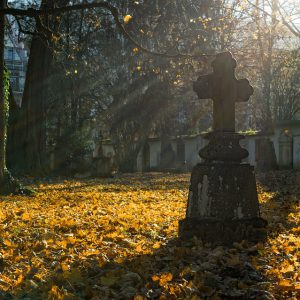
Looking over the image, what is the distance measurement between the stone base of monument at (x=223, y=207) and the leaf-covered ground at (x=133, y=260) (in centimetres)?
18

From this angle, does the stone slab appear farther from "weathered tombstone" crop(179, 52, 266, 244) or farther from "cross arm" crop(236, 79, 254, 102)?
"cross arm" crop(236, 79, 254, 102)

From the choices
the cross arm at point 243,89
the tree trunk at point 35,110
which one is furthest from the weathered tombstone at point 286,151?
the cross arm at point 243,89

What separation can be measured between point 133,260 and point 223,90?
239cm

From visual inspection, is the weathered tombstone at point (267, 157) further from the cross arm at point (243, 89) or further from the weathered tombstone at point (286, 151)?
the cross arm at point (243, 89)

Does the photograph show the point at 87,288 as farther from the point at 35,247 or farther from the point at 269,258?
the point at 269,258

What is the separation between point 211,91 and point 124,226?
6.61 ft

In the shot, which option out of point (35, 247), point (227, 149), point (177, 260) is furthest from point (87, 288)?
point (227, 149)

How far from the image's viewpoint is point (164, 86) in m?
25.8

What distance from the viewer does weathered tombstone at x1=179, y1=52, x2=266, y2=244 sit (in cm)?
516

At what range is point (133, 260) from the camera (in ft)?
14.0

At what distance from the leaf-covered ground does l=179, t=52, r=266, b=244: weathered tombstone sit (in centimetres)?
20

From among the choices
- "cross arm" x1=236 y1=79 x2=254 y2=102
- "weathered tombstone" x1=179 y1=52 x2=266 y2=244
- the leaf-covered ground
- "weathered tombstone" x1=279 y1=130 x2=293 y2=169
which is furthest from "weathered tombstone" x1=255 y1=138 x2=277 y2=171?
"weathered tombstone" x1=179 y1=52 x2=266 y2=244

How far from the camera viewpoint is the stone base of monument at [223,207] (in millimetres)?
5148

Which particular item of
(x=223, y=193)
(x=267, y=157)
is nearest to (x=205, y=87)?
(x=223, y=193)
